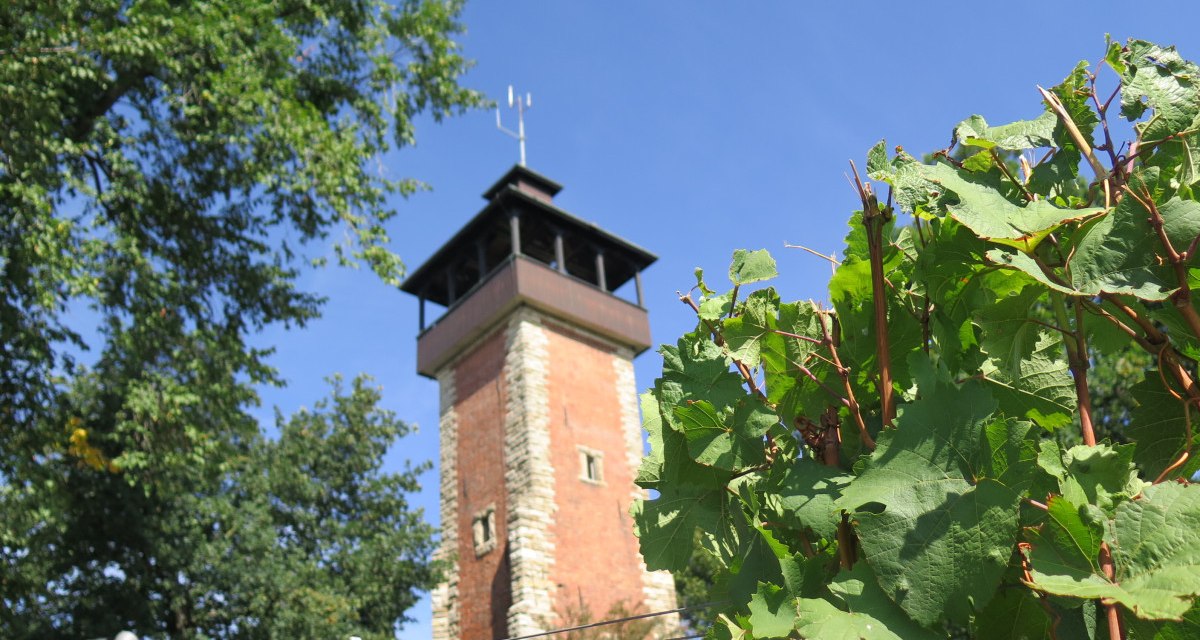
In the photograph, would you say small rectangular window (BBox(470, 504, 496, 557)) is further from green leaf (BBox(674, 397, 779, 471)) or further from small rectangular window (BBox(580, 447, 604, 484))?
green leaf (BBox(674, 397, 779, 471))

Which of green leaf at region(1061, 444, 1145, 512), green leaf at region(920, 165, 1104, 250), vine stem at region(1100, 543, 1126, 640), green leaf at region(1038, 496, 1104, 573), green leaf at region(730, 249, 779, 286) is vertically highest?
green leaf at region(730, 249, 779, 286)

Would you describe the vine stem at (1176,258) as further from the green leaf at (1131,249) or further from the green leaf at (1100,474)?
the green leaf at (1100,474)

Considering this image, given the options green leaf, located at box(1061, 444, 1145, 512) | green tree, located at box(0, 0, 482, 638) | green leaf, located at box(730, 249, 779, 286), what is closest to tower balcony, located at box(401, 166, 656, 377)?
green tree, located at box(0, 0, 482, 638)

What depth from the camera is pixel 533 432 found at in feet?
56.9

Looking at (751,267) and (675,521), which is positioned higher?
(751,267)

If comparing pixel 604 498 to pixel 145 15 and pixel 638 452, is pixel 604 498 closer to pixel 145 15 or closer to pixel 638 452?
pixel 638 452

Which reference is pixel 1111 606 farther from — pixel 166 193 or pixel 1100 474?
pixel 166 193

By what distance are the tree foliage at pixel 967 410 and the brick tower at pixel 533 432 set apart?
15.1 m

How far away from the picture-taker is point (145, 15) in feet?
26.3

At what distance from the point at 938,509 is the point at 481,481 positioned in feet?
59.1

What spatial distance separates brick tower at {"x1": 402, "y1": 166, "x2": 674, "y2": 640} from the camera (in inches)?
653

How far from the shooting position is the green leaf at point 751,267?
1202mm

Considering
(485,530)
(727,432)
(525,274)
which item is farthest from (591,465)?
(727,432)

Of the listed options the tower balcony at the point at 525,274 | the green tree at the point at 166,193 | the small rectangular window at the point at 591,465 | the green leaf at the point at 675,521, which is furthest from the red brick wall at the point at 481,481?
the green leaf at the point at 675,521
